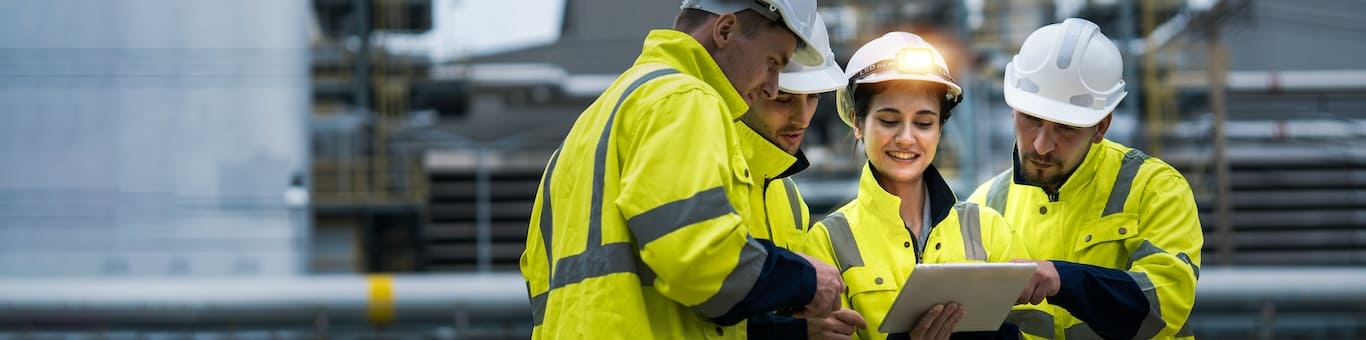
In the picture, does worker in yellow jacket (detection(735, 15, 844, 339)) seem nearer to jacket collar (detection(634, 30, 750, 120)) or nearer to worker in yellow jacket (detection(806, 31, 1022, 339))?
worker in yellow jacket (detection(806, 31, 1022, 339))

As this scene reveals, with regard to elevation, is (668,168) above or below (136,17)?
above

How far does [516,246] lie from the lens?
13.6m

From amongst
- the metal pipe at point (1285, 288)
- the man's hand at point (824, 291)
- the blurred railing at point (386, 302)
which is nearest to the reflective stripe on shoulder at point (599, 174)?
the man's hand at point (824, 291)

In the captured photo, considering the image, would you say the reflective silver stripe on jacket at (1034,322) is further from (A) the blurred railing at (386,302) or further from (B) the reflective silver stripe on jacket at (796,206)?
(A) the blurred railing at (386,302)

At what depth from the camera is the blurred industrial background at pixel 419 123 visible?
1157cm

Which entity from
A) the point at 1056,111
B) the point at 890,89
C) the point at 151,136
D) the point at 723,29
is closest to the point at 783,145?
the point at 890,89

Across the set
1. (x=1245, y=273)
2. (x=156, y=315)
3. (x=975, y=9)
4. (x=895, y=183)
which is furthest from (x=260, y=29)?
(x=895, y=183)

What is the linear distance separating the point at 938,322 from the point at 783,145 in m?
0.64

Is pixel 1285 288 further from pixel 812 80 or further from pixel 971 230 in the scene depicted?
pixel 812 80

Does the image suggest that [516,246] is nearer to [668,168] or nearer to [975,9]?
[975,9]

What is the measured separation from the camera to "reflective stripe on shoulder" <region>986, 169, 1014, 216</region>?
3.37 m

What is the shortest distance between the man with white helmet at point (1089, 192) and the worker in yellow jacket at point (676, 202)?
33.1 inches

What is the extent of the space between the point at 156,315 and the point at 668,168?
20.9 feet

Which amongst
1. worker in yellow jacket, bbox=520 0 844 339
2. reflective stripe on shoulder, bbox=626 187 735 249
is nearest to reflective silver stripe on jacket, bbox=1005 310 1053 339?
worker in yellow jacket, bbox=520 0 844 339
